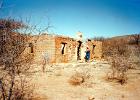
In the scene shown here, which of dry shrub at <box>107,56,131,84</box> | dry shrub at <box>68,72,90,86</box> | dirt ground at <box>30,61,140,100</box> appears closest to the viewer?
dirt ground at <box>30,61,140,100</box>

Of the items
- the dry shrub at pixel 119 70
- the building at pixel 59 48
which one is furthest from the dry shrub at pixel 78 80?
the building at pixel 59 48

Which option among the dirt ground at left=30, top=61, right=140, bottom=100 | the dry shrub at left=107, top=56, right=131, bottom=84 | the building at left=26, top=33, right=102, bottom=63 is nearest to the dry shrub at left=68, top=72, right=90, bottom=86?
the dirt ground at left=30, top=61, right=140, bottom=100

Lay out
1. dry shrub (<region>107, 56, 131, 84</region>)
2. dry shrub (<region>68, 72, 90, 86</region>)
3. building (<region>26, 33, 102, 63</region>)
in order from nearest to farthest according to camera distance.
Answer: dry shrub (<region>68, 72, 90, 86</region>), dry shrub (<region>107, 56, 131, 84</region>), building (<region>26, 33, 102, 63</region>)

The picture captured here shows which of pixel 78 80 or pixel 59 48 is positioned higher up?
pixel 59 48

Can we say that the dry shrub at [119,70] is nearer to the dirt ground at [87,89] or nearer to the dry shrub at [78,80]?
the dirt ground at [87,89]

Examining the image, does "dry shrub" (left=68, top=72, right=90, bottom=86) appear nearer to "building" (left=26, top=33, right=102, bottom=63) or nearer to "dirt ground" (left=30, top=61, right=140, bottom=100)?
"dirt ground" (left=30, top=61, right=140, bottom=100)

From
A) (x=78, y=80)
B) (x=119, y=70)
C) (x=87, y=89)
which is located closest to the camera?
(x=87, y=89)

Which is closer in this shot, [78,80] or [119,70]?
[78,80]

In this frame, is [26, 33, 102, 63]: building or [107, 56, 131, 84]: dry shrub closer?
[107, 56, 131, 84]: dry shrub

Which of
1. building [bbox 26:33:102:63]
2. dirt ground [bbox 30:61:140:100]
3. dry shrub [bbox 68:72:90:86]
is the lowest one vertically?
dirt ground [bbox 30:61:140:100]

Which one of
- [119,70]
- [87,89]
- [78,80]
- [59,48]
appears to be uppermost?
[59,48]

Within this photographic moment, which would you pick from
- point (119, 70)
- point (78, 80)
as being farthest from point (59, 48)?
point (78, 80)

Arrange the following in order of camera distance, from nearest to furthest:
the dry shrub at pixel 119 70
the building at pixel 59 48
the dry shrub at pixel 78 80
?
the dry shrub at pixel 78 80 < the dry shrub at pixel 119 70 < the building at pixel 59 48

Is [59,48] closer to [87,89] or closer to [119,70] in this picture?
[119,70]
